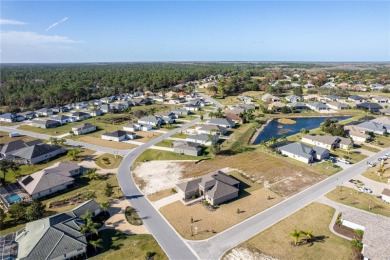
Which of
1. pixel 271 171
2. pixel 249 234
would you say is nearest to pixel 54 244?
pixel 249 234

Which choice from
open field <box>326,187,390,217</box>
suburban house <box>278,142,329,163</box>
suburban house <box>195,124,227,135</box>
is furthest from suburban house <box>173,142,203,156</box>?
open field <box>326,187,390,217</box>

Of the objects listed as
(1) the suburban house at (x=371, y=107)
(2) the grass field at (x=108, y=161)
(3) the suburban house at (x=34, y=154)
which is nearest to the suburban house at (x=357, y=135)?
(1) the suburban house at (x=371, y=107)

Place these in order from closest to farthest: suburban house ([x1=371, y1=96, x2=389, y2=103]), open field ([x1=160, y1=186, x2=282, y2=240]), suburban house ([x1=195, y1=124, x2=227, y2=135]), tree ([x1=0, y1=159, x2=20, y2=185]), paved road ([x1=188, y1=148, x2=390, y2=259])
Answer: paved road ([x1=188, y1=148, x2=390, y2=259]) → open field ([x1=160, y1=186, x2=282, y2=240]) → tree ([x1=0, y1=159, x2=20, y2=185]) → suburban house ([x1=195, y1=124, x2=227, y2=135]) → suburban house ([x1=371, y1=96, x2=389, y2=103])

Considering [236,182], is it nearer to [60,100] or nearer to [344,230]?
[344,230]

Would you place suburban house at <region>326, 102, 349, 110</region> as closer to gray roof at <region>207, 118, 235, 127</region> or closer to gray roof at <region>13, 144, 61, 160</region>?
gray roof at <region>207, 118, 235, 127</region>

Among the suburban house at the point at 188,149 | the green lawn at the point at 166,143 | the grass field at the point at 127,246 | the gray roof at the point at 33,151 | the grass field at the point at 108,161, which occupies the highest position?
the gray roof at the point at 33,151

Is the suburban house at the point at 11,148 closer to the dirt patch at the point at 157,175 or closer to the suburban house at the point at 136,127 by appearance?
the suburban house at the point at 136,127

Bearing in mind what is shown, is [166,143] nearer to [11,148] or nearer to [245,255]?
[11,148]
